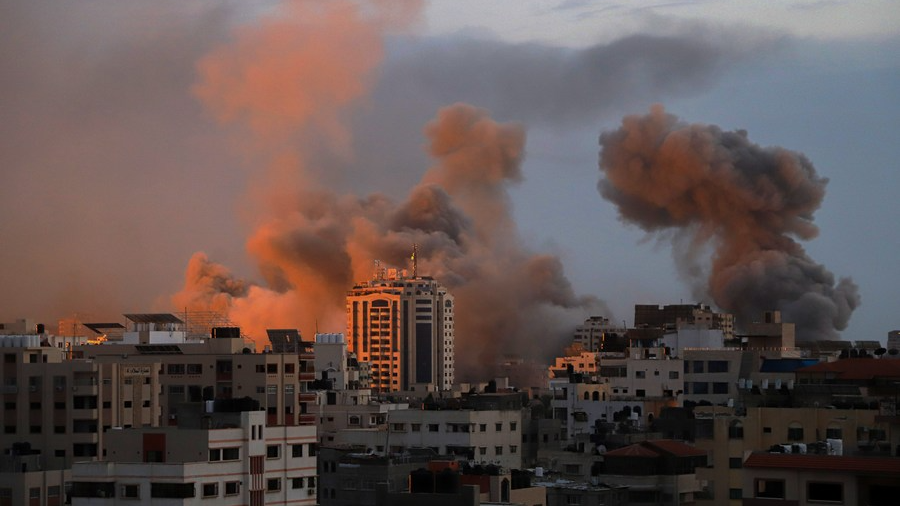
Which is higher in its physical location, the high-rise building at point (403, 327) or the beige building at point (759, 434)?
the high-rise building at point (403, 327)

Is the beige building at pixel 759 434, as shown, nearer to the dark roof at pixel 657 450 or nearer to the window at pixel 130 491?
the dark roof at pixel 657 450

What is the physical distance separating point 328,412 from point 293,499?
A: 108 ft

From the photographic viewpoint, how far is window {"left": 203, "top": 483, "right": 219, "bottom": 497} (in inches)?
1559

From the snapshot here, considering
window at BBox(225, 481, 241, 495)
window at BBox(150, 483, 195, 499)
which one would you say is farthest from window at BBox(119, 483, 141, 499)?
window at BBox(225, 481, 241, 495)

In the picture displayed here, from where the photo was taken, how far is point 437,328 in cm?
15050

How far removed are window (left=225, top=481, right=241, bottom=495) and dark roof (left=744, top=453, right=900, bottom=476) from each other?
1043 cm

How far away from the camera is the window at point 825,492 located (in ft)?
111

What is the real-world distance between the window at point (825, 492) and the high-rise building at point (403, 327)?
113856mm

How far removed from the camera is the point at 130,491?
39500 millimetres

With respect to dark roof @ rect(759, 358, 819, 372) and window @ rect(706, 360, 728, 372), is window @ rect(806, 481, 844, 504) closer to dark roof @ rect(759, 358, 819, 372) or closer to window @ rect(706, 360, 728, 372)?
dark roof @ rect(759, 358, 819, 372)

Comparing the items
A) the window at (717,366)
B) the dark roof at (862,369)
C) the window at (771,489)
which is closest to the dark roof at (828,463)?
the window at (771,489)

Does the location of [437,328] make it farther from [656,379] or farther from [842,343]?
[656,379]

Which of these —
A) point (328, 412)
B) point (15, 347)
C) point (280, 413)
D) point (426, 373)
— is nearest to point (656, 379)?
point (328, 412)

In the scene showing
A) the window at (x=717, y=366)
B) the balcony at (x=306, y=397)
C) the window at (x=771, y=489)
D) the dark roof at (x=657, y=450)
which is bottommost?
the window at (x=771, y=489)
